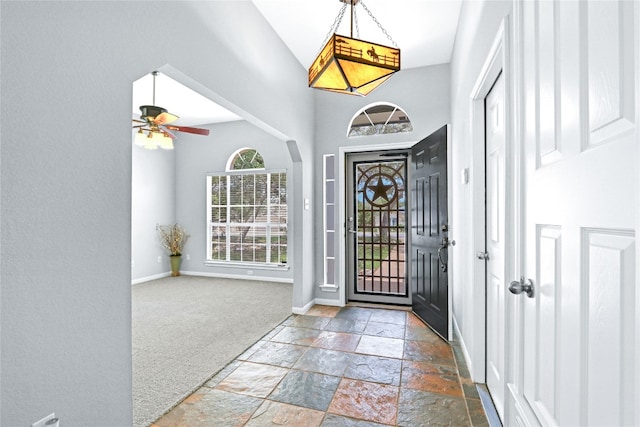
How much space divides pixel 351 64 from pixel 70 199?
5.40 ft

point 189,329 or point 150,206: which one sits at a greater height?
point 150,206

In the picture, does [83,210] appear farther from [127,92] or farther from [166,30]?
[166,30]

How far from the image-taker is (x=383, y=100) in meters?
4.02

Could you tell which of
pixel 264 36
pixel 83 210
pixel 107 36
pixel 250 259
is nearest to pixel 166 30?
pixel 107 36

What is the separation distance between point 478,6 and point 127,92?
214 cm

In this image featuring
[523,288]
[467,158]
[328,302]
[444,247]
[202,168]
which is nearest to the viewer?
[523,288]

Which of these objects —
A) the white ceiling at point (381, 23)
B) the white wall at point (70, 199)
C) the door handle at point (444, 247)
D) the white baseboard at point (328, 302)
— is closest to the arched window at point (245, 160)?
the white ceiling at point (381, 23)

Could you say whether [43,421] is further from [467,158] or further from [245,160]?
[245,160]

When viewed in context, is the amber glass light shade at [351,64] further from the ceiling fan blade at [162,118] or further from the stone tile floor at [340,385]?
the ceiling fan blade at [162,118]

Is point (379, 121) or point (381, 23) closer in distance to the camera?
point (381, 23)

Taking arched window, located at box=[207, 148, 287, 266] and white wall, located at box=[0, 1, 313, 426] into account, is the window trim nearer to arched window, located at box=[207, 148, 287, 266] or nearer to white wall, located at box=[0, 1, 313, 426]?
arched window, located at box=[207, 148, 287, 266]

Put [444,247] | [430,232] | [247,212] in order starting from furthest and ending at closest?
[247,212], [430,232], [444,247]

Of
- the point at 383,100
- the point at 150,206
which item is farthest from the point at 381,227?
the point at 150,206

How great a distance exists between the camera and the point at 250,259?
20.2 ft
